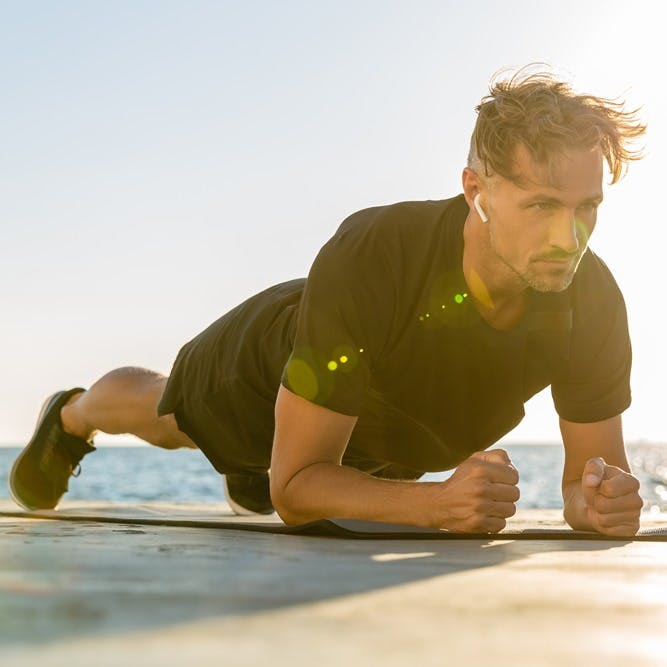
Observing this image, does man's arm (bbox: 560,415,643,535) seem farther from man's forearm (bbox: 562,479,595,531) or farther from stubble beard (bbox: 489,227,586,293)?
stubble beard (bbox: 489,227,586,293)

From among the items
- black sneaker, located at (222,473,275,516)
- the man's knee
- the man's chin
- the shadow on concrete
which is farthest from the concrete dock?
black sneaker, located at (222,473,275,516)

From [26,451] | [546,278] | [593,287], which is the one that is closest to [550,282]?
[546,278]

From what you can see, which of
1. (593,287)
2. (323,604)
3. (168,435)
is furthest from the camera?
(168,435)

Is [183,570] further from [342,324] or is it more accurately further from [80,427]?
[80,427]

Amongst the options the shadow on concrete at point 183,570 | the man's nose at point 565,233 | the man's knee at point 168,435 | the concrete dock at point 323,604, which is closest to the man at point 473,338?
the man's nose at point 565,233

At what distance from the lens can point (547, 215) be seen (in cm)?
253

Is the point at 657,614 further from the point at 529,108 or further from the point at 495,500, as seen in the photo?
the point at 529,108

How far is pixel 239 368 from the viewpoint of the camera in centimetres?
335

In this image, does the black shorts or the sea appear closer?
the black shorts

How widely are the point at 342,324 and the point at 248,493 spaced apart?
201cm

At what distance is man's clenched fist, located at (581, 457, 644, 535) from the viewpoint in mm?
2510

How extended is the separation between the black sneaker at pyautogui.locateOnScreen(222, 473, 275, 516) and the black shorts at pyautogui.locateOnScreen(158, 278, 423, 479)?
557 millimetres

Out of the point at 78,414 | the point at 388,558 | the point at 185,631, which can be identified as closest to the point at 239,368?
the point at 78,414

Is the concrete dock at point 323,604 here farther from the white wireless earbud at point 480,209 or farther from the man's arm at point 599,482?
the white wireless earbud at point 480,209
